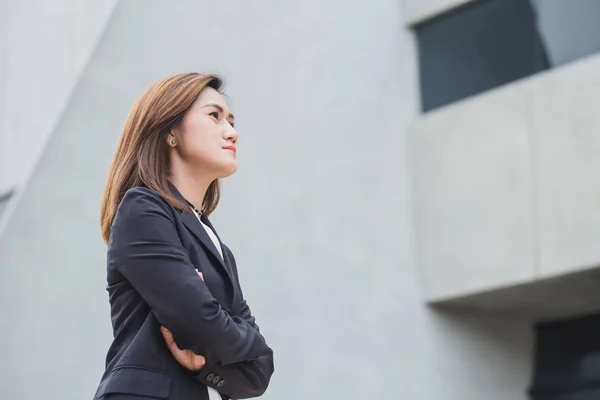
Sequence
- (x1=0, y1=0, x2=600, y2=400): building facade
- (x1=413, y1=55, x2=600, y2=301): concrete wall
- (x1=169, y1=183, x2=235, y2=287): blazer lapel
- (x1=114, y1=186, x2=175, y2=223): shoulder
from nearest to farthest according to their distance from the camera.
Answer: (x1=114, y1=186, x2=175, y2=223): shoulder, (x1=169, y1=183, x2=235, y2=287): blazer lapel, (x1=0, y1=0, x2=600, y2=400): building facade, (x1=413, y1=55, x2=600, y2=301): concrete wall

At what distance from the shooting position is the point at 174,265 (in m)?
2.72

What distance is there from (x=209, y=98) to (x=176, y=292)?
66 cm

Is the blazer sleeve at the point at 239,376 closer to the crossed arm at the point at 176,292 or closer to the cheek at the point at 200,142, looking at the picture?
the crossed arm at the point at 176,292

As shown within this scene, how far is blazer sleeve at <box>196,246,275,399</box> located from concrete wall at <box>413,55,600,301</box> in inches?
237

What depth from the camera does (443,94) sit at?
9.88 metres

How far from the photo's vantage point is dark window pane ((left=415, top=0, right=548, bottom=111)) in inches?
369

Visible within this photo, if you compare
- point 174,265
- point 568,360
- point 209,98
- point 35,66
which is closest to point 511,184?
point 568,360

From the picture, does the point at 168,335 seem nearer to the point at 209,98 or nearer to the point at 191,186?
the point at 191,186

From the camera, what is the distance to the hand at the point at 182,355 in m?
2.71

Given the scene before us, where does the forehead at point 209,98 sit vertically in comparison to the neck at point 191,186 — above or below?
above

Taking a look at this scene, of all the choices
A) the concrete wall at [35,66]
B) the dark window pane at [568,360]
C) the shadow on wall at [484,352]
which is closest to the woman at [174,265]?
the concrete wall at [35,66]

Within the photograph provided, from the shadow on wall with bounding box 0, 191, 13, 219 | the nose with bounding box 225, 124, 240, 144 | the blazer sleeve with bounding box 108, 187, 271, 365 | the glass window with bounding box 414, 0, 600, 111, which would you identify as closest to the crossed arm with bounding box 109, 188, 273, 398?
the blazer sleeve with bounding box 108, 187, 271, 365

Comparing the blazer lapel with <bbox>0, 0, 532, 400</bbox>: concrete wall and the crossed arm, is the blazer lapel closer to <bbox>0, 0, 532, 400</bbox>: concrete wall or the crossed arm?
the crossed arm

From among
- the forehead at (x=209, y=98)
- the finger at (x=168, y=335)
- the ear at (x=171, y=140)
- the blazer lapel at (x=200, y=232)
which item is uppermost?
the forehead at (x=209, y=98)
